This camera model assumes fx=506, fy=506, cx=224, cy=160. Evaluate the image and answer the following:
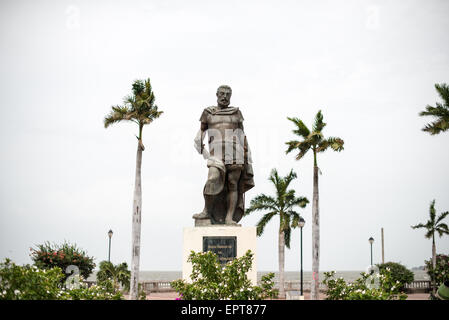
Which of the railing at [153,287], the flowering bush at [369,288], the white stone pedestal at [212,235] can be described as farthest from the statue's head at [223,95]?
the railing at [153,287]

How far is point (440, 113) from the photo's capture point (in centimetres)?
2494

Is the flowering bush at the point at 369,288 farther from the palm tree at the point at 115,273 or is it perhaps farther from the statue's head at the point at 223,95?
the palm tree at the point at 115,273

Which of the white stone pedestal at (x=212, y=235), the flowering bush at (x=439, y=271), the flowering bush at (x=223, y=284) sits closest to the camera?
the flowering bush at (x=223, y=284)

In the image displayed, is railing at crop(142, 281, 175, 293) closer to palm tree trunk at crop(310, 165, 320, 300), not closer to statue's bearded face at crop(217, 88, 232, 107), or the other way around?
palm tree trunk at crop(310, 165, 320, 300)

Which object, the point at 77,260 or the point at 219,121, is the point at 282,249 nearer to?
the point at 77,260

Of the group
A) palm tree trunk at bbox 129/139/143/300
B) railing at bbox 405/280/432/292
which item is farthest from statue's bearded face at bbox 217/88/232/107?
railing at bbox 405/280/432/292

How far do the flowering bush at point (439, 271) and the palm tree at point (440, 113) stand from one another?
22.5 feet

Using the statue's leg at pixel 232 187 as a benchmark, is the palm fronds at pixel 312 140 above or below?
above

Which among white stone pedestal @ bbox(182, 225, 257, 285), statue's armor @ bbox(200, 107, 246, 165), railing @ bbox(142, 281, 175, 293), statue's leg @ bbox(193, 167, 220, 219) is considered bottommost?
railing @ bbox(142, 281, 175, 293)

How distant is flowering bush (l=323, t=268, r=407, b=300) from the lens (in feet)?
22.6

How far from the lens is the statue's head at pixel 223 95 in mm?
10828

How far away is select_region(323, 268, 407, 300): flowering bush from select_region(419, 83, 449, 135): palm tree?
1762cm

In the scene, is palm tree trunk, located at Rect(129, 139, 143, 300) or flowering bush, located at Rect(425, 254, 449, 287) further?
flowering bush, located at Rect(425, 254, 449, 287)
